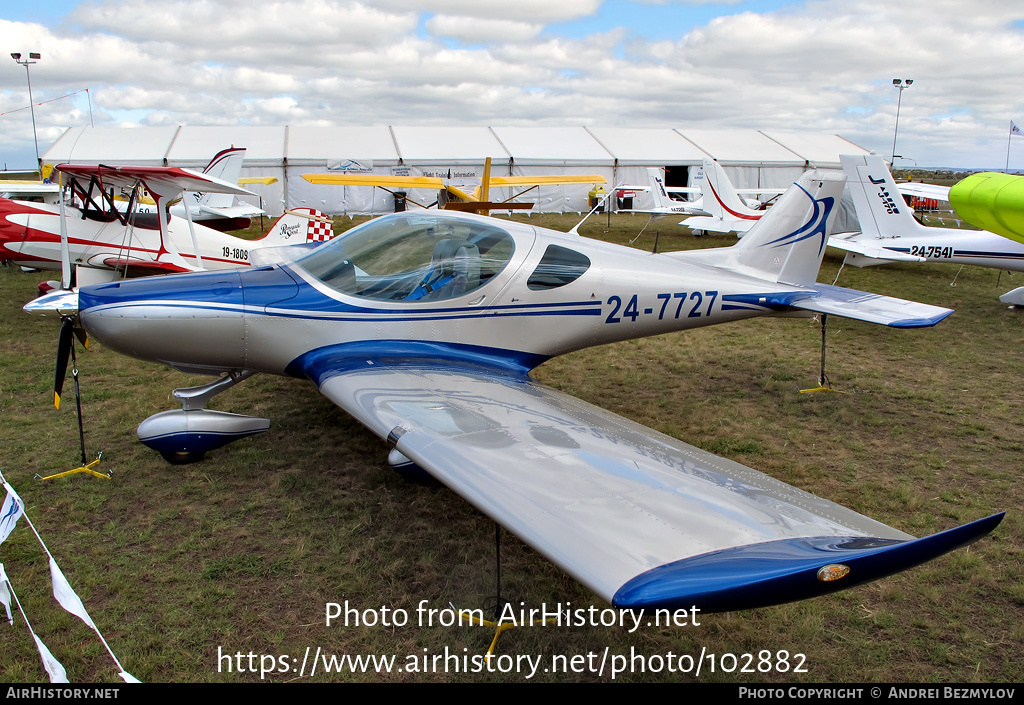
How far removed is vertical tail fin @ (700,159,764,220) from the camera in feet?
64.0

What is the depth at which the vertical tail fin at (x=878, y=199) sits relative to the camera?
13.2m

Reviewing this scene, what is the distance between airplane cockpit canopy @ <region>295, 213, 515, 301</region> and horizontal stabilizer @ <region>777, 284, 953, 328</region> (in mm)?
2768

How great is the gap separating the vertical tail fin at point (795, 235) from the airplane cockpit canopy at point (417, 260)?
2.57 m

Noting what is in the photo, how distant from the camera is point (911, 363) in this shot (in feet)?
25.8

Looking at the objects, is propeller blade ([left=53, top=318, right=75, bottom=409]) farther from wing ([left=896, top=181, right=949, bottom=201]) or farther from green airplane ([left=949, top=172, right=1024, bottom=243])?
wing ([left=896, top=181, right=949, bottom=201])

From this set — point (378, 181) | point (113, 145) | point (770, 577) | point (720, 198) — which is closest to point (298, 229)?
point (378, 181)

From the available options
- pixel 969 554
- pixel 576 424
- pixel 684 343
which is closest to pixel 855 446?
pixel 969 554

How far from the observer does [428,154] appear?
28234 millimetres

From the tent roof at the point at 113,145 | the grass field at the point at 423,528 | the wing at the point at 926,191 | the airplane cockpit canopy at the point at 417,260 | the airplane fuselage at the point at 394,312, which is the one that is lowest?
the grass field at the point at 423,528

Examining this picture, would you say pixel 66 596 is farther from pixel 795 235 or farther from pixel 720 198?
pixel 720 198

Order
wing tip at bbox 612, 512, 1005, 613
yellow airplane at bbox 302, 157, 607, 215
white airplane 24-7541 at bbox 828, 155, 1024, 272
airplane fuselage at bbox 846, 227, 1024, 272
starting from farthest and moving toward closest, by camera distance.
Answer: yellow airplane at bbox 302, 157, 607, 215, white airplane 24-7541 at bbox 828, 155, 1024, 272, airplane fuselage at bbox 846, 227, 1024, 272, wing tip at bbox 612, 512, 1005, 613

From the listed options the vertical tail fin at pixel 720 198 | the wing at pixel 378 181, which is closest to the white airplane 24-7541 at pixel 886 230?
the vertical tail fin at pixel 720 198

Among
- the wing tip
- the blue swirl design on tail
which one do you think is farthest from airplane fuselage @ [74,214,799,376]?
the wing tip

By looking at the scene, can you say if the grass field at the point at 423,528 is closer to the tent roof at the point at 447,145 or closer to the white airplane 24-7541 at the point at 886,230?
the white airplane 24-7541 at the point at 886,230
